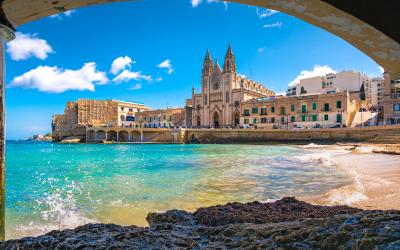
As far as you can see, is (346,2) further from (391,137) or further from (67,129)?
(67,129)

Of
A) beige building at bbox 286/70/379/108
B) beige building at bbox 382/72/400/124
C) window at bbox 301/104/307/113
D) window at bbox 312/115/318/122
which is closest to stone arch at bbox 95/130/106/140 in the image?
window at bbox 301/104/307/113

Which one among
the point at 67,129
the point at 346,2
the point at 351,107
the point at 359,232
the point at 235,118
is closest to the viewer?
the point at 359,232

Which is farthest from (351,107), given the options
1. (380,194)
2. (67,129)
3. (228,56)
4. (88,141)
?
(67,129)

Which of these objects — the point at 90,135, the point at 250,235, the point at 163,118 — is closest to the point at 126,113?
the point at 163,118

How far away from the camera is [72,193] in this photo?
33.8 ft

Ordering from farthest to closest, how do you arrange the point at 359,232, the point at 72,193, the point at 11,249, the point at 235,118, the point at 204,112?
the point at 204,112 → the point at 235,118 → the point at 72,193 → the point at 11,249 → the point at 359,232

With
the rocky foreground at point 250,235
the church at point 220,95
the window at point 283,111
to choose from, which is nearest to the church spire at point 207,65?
the church at point 220,95

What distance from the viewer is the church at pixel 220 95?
65188mm

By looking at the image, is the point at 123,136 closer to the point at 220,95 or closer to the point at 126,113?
the point at 126,113

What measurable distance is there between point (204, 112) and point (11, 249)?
221 ft

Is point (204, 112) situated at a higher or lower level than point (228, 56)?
lower

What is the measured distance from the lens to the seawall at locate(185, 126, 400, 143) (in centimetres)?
3944

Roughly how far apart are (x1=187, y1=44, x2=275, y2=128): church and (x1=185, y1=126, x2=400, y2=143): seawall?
20.5 feet

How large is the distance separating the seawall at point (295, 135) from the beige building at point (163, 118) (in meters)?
12.4
